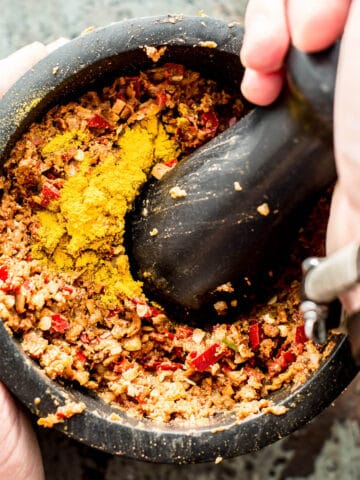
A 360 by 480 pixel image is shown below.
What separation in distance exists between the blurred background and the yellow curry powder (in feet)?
1.74

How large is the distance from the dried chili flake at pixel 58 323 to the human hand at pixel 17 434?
0.54 feet

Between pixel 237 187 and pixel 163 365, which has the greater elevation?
pixel 237 187

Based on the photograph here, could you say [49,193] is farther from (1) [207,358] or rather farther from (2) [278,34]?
(2) [278,34]

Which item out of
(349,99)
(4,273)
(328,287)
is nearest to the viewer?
(349,99)

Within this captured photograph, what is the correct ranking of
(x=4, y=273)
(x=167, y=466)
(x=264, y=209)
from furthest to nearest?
(x=167, y=466)
(x=4, y=273)
(x=264, y=209)

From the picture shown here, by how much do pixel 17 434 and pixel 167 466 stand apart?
0.44 m

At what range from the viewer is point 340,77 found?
0.78m

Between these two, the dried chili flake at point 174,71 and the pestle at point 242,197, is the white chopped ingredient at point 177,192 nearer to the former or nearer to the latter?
the pestle at point 242,197

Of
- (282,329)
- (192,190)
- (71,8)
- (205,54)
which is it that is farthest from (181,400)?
(71,8)

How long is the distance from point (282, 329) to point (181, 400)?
0.21 meters

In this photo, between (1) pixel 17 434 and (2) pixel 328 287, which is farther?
(1) pixel 17 434

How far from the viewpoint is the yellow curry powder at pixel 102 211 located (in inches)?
45.4

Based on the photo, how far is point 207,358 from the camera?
1151 millimetres

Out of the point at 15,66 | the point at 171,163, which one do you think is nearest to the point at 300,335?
the point at 171,163
